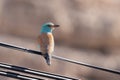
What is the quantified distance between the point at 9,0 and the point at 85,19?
49.8 inches

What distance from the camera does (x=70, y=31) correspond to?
7348 mm

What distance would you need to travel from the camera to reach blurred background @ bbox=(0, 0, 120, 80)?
6.92 m

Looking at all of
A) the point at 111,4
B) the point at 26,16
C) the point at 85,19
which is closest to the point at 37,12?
the point at 26,16

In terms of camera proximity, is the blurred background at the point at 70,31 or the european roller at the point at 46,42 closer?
the european roller at the point at 46,42

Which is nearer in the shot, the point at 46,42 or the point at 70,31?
the point at 46,42

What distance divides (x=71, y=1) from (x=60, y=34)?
0.56 metres

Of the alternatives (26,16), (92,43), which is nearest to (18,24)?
(26,16)

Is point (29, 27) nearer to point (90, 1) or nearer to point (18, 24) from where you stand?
point (18, 24)

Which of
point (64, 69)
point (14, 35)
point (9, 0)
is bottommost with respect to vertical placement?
point (64, 69)

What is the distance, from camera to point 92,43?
7.43 metres

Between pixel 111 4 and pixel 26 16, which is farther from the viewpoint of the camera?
pixel 111 4

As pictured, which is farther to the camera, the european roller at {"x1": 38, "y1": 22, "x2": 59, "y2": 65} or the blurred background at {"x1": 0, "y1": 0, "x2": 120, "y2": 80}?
the blurred background at {"x1": 0, "y1": 0, "x2": 120, "y2": 80}

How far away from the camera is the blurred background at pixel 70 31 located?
6918 millimetres

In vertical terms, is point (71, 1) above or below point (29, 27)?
above
